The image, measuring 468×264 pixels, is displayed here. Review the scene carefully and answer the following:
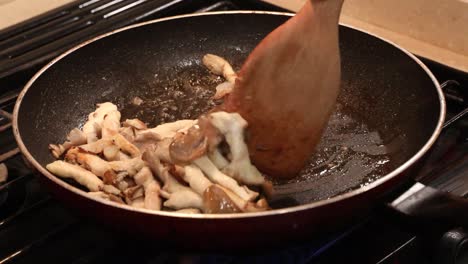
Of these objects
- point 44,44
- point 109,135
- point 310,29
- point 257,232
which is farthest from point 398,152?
point 44,44

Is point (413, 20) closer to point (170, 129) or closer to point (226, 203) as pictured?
point (170, 129)

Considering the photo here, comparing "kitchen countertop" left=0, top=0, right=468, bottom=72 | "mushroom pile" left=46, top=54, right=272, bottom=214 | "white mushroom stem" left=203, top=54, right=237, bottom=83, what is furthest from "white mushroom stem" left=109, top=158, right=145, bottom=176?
"kitchen countertop" left=0, top=0, right=468, bottom=72

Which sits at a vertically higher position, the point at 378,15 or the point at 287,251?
the point at 378,15

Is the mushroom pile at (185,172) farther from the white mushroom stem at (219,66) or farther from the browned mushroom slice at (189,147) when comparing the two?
the white mushroom stem at (219,66)

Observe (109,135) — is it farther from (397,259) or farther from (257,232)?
(397,259)

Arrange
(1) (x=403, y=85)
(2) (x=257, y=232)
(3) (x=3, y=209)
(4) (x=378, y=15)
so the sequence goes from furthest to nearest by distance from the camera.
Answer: (4) (x=378, y=15) → (1) (x=403, y=85) → (3) (x=3, y=209) → (2) (x=257, y=232)

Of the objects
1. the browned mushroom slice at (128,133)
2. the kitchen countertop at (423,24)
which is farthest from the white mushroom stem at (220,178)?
the kitchen countertop at (423,24)

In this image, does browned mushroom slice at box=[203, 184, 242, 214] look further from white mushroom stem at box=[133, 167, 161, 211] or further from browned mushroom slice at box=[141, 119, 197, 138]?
browned mushroom slice at box=[141, 119, 197, 138]

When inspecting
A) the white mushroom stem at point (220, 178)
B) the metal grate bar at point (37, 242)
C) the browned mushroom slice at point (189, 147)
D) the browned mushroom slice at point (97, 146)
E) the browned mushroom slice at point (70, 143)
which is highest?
the browned mushroom slice at point (189, 147)
